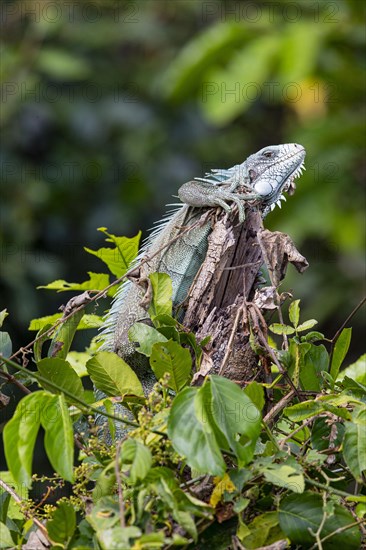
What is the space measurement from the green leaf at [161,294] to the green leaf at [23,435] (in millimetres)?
640

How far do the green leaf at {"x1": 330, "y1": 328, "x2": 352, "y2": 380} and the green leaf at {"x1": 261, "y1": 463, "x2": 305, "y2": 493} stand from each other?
519 mm

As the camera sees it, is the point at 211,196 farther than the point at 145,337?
Yes

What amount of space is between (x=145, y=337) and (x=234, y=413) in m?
0.44

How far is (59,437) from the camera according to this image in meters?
1.80

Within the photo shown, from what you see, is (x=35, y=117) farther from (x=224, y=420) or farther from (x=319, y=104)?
(x=224, y=420)

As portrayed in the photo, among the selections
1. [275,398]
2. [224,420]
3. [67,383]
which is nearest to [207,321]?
[275,398]

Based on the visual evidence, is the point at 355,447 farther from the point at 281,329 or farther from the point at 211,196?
the point at 211,196

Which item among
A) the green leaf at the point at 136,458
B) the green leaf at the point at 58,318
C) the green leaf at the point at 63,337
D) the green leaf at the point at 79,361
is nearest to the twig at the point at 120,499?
the green leaf at the point at 136,458

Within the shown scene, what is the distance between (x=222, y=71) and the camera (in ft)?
23.6

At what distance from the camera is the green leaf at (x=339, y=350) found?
2.35 metres

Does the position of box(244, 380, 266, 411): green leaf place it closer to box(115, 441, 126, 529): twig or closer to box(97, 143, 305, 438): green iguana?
box(115, 441, 126, 529): twig

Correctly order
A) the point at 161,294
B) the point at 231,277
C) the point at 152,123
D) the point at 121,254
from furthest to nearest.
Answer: the point at 152,123 < the point at 121,254 < the point at 231,277 < the point at 161,294

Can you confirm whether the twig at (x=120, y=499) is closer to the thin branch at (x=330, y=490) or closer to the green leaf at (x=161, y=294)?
the thin branch at (x=330, y=490)

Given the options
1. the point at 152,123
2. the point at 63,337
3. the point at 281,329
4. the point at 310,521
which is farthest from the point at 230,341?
the point at 152,123
